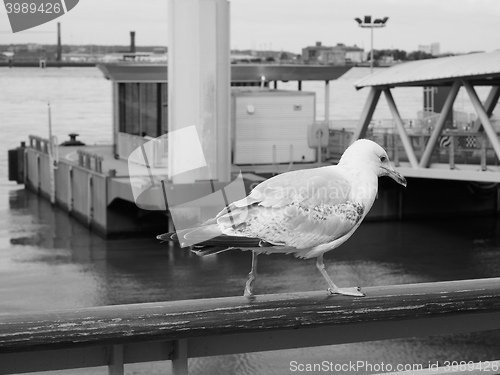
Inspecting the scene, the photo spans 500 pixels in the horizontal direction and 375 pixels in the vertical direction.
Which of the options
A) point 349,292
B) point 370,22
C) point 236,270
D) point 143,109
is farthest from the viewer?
point 370,22

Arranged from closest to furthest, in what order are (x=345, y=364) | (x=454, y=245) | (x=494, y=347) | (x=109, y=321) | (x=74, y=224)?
1. (x=109, y=321)
2. (x=345, y=364)
3. (x=494, y=347)
4. (x=454, y=245)
5. (x=74, y=224)

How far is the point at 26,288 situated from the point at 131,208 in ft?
21.0

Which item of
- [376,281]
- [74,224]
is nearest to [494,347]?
[376,281]

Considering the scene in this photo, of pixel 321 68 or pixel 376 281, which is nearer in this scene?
pixel 376 281

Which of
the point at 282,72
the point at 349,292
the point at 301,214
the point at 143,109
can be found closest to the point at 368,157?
the point at 301,214

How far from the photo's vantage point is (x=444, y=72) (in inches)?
1178

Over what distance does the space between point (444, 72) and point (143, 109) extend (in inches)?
471

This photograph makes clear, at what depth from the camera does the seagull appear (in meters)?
3.72

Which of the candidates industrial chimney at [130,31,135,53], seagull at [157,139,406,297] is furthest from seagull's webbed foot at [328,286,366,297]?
industrial chimney at [130,31,135,53]

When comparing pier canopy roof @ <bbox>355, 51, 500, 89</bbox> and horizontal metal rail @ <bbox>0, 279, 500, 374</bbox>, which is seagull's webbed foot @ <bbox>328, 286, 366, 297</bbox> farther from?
pier canopy roof @ <bbox>355, 51, 500, 89</bbox>

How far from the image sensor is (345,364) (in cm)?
1758

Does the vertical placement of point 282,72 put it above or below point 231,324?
above

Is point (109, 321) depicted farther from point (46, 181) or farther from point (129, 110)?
point (46, 181)

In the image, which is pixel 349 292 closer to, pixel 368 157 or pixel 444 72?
pixel 368 157
